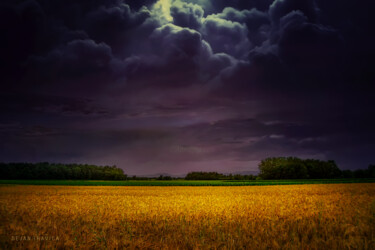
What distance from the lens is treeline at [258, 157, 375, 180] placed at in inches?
4429

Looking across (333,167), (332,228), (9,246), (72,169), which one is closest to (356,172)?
(333,167)

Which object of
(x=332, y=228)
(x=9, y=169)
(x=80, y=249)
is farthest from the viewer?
(x=9, y=169)

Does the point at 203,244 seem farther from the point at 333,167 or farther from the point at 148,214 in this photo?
the point at 333,167

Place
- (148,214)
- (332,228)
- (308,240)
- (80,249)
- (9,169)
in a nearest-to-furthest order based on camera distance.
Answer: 1. (80,249)
2. (308,240)
3. (332,228)
4. (148,214)
5. (9,169)

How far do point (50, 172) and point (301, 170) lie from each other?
10204cm

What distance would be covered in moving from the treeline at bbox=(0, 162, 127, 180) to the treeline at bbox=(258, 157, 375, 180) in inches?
2463

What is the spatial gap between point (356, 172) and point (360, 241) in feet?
458

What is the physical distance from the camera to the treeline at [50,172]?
115 meters

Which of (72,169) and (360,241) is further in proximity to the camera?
(72,169)

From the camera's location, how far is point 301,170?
113 meters

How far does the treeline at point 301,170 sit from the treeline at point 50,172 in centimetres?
6257

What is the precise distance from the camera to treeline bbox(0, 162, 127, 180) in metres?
115

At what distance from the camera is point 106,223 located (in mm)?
11508

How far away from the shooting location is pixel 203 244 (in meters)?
7.84
